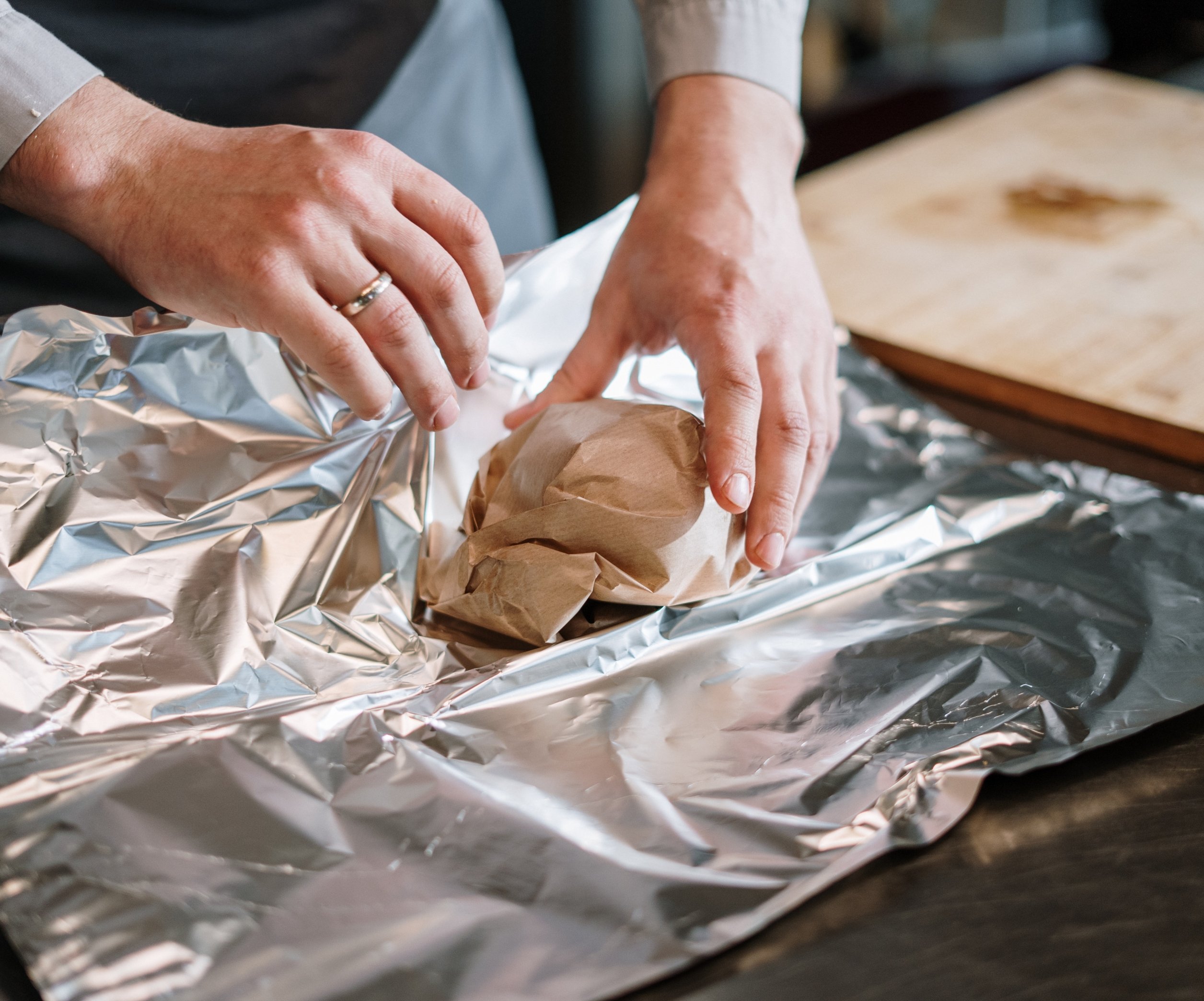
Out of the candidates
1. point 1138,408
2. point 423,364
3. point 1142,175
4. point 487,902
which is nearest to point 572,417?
point 423,364

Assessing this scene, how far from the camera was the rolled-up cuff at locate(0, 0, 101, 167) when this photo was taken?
2.12ft

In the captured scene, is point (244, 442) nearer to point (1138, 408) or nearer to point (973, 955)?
point (973, 955)

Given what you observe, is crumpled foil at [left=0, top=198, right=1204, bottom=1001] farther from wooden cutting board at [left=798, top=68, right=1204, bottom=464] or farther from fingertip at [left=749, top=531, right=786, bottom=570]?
wooden cutting board at [left=798, top=68, right=1204, bottom=464]

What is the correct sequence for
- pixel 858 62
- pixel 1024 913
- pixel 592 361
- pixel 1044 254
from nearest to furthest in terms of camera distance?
1. pixel 1024 913
2. pixel 592 361
3. pixel 1044 254
4. pixel 858 62

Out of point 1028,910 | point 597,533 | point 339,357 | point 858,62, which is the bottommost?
point 858,62

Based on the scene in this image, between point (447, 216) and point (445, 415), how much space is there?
0.44ft

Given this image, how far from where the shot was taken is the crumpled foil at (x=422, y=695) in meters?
0.50

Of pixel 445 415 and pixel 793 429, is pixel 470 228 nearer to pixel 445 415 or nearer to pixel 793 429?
pixel 445 415

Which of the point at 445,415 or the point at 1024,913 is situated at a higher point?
the point at 445,415

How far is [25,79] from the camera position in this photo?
65cm

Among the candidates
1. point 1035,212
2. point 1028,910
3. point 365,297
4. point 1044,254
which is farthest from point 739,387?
point 1035,212

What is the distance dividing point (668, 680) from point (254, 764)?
10.1 inches

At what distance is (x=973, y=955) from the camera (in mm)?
495

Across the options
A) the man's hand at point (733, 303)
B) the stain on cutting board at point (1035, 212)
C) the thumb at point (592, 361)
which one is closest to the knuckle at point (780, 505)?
the man's hand at point (733, 303)
